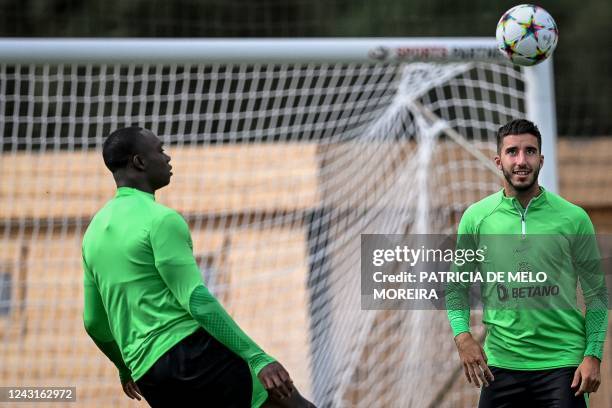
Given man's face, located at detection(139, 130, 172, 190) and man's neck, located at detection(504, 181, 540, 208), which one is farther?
man's neck, located at detection(504, 181, 540, 208)

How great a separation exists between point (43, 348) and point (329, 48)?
8.76 feet

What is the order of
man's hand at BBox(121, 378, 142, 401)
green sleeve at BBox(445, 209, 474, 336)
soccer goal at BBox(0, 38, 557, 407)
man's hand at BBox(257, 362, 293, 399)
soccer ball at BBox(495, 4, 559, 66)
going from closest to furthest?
man's hand at BBox(257, 362, 293, 399), green sleeve at BBox(445, 209, 474, 336), man's hand at BBox(121, 378, 142, 401), soccer ball at BBox(495, 4, 559, 66), soccer goal at BBox(0, 38, 557, 407)

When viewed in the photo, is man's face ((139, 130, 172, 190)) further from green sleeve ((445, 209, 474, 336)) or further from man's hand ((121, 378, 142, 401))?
green sleeve ((445, 209, 474, 336))

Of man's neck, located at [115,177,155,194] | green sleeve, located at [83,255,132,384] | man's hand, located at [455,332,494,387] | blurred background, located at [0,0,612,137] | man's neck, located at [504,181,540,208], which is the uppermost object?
blurred background, located at [0,0,612,137]

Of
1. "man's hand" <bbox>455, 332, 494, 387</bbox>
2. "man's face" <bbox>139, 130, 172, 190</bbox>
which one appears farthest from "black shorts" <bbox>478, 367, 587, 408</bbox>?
"man's face" <bbox>139, 130, 172, 190</bbox>

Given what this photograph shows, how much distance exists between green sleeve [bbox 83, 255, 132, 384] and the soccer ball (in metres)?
2.24

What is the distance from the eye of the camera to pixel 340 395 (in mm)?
7188

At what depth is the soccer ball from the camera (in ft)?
17.0

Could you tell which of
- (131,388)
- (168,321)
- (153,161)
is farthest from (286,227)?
(168,321)

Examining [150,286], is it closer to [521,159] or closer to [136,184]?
[136,184]

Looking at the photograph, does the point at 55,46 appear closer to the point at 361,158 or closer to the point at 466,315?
the point at 361,158

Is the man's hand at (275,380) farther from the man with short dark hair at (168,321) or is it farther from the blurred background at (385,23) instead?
the blurred background at (385,23)

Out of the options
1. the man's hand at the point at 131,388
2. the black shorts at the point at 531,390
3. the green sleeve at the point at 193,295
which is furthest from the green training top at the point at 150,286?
the black shorts at the point at 531,390

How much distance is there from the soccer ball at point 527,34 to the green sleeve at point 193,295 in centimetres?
206
